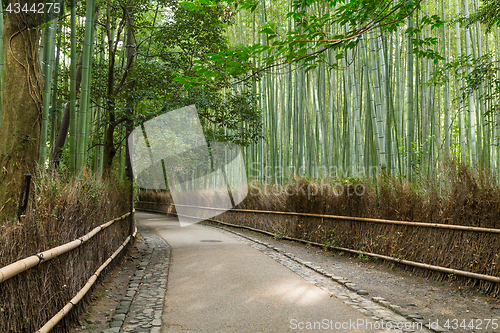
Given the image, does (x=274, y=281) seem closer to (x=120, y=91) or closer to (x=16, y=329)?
(x=16, y=329)

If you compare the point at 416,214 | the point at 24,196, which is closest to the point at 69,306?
the point at 24,196

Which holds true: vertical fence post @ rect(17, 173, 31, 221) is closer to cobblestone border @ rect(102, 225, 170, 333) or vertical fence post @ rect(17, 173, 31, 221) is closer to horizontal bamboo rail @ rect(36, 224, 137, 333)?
horizontal bamboo rail @ rect(36, 224, 137, 333)

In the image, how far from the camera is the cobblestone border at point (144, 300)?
3.09m

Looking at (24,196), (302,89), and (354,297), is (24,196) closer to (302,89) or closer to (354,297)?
(354,297)

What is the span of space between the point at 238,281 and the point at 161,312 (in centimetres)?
133

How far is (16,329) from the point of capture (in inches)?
82.2

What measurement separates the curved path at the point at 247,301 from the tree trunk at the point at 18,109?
186cm

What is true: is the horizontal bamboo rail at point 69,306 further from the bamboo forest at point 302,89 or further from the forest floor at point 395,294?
the bamboo forest at point 302,89

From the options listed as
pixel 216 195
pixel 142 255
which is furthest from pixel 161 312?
pixel 216 195

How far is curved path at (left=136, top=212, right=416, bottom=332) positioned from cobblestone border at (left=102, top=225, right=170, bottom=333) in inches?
3.4

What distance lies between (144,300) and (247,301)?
3.40 feet

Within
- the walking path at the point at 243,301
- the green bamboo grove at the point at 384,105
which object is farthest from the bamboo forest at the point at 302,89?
the walking path at the point at 243,301

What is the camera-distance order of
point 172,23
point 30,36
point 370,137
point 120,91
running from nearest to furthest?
point 30,36, point 370,137, point 172,23, point 120,91

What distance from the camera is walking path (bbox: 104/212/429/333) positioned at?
3.08 metres
